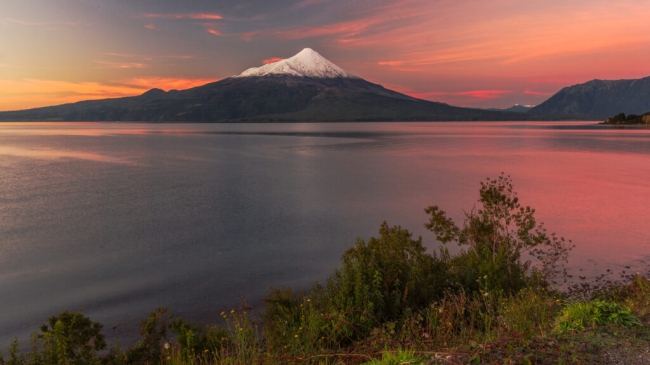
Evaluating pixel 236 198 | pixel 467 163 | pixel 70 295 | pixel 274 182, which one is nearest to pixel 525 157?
pixel 467 163

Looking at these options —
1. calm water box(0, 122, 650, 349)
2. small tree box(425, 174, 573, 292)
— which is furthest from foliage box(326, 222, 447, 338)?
calm water box(0, 122, 650, 349)

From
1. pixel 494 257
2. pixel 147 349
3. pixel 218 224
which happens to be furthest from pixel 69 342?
pixel 218 224

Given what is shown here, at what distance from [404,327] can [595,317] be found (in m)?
2.86

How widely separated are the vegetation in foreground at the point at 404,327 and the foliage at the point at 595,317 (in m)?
0.01

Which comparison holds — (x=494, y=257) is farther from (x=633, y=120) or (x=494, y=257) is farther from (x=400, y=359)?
(x=633, y=120)

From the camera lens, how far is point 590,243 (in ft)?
55.3

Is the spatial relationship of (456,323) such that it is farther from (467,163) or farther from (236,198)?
(467,163)

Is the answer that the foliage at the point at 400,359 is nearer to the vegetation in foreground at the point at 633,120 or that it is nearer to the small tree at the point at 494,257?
the small tree at the point at 494,257

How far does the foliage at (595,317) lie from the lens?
6020 mm

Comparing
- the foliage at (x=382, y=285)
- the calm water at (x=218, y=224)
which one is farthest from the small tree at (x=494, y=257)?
the calm water at (x=218, y=224)

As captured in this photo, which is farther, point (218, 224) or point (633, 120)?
point (633, 120)

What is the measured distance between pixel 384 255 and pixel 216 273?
6439mm

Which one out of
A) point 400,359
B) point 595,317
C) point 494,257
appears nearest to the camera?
point 400,359

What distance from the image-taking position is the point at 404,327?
24.6 ft
